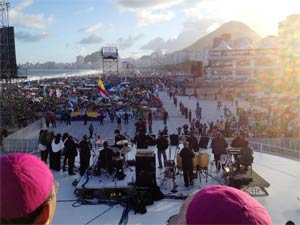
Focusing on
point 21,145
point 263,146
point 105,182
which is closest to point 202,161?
point 105,182

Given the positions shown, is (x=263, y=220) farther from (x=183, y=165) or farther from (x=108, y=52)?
(x=108, y=52)

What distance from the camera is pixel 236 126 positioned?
68.8ft

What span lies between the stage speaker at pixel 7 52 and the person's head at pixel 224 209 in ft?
86.9

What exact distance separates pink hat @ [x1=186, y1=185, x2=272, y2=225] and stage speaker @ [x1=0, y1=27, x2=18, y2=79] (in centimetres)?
2648

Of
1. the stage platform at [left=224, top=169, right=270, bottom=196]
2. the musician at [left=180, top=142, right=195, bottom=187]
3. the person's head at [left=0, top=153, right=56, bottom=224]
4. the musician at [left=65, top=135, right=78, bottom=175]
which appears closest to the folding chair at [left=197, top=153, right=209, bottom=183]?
the musician at [left=180, top=142, right=195, bottom=187]

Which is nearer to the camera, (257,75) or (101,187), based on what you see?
(101,187)

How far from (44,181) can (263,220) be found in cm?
80

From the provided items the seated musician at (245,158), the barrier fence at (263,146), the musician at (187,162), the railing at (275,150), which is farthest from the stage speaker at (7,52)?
the seated musician at (245,158)

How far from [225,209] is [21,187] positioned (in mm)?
727

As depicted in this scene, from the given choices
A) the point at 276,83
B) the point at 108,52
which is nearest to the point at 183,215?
the point at 108,52

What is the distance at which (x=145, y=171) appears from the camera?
7.43 meters

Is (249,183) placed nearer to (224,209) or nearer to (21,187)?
(224,209)

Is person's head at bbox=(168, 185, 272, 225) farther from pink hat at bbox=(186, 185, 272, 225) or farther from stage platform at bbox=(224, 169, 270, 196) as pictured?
stage platform at bbox=(224, 169, 270, 196)

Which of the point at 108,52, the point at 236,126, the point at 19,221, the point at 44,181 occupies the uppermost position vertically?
the point at 108,52
